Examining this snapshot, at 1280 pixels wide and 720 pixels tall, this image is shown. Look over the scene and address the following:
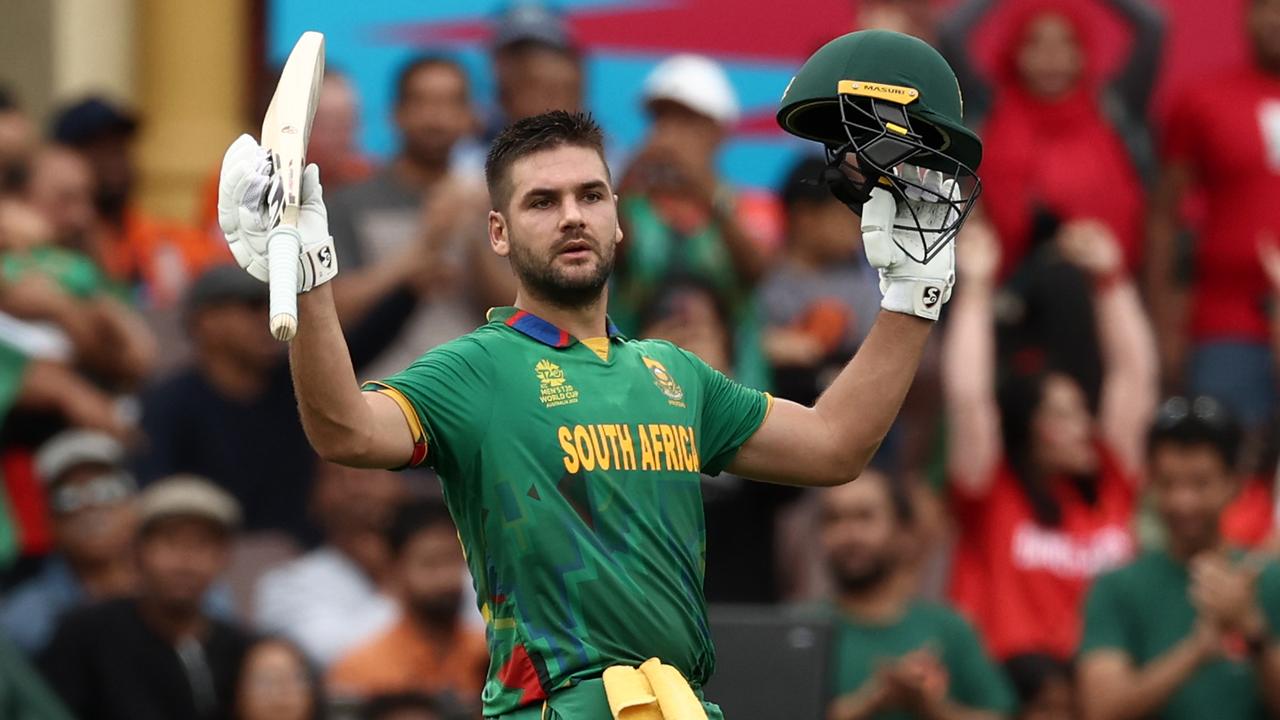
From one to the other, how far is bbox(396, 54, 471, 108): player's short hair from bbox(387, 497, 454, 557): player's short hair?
1.61 m

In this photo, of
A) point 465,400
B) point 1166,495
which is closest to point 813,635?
point 1166,495

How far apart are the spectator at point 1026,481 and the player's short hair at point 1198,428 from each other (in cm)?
59

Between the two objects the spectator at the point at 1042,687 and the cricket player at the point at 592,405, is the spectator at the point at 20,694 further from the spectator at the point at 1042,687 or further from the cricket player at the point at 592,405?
the spectator at the point at 1042,687

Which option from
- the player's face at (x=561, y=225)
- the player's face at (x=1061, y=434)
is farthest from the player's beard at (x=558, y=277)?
A: the player's face at (x=1061, y=434)

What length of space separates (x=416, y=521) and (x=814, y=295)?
1.79 metres

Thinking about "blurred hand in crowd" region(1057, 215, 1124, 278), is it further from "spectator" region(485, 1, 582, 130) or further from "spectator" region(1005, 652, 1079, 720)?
"spectator" region(485, 1, 582, 130)

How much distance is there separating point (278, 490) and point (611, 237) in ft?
13.8

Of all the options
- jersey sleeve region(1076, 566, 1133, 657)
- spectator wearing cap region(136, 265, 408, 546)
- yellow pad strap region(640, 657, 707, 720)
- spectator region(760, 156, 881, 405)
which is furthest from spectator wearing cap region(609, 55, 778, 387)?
yellow pad strap region(640, 657, 707, 720)

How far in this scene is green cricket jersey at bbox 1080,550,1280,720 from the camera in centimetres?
799

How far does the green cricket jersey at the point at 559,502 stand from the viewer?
4.75 meters

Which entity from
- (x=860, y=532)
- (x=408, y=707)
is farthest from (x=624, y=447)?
(x=860, y=532)

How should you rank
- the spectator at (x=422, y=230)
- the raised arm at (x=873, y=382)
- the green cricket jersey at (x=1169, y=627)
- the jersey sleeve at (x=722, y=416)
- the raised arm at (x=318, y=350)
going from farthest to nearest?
the spectator at (x=422, y=230) → the green cricket jersey at (x=1169, y=627) → the raised arm at (x=873, y=382) → the jersey sleeve at (x=722, y=416) → the raised arm at (x=318, y=350)

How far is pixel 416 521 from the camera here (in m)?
8.39

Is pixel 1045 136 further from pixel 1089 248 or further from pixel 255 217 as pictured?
pixel 255 217
